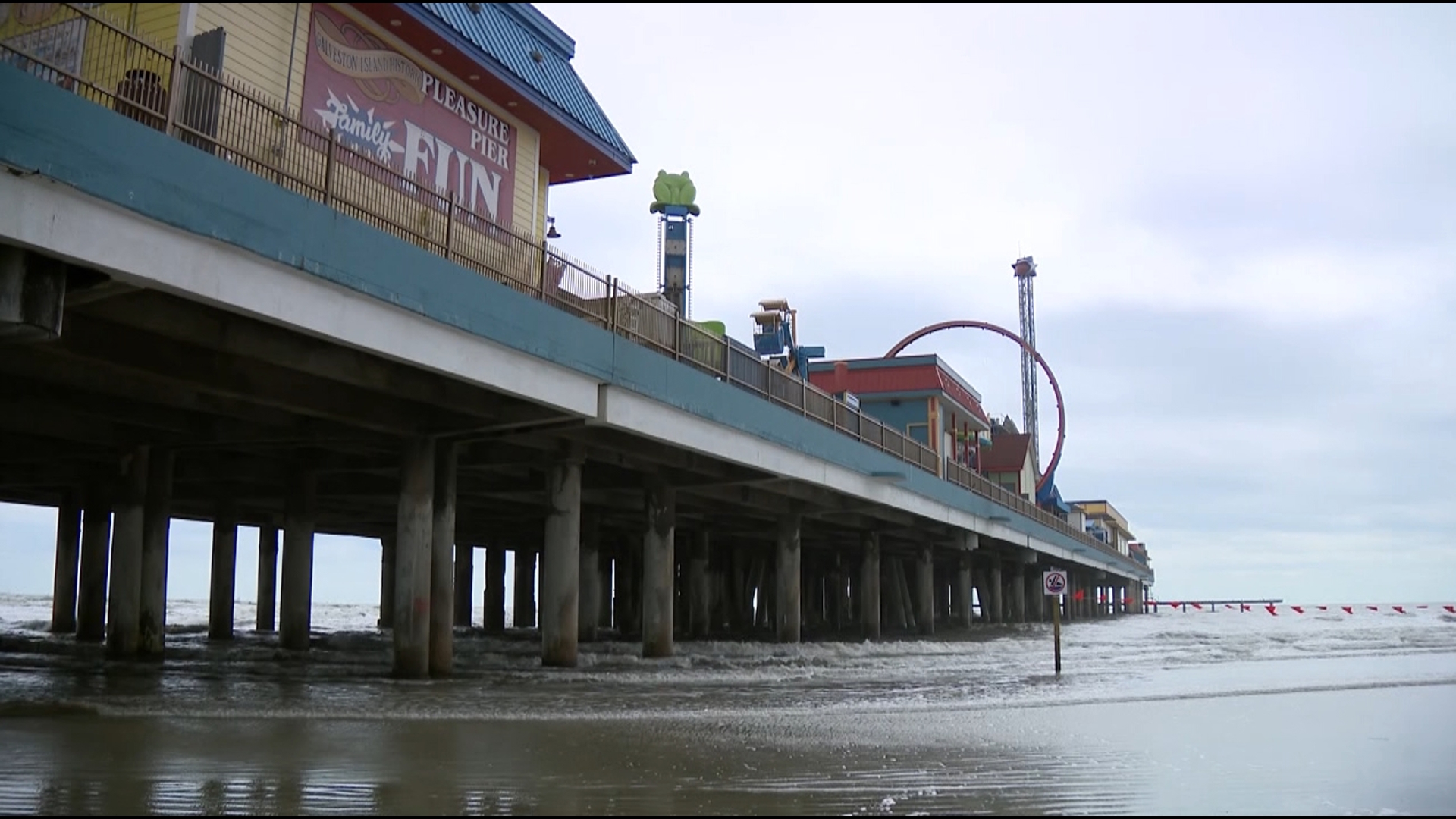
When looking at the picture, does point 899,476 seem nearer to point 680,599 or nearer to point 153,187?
point 680,599

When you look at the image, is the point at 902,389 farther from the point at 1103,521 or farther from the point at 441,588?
the point at 1103,521

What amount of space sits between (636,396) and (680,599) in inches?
1101

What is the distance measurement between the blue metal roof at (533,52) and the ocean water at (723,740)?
11.0 meters

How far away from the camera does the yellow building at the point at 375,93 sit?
41.5ft

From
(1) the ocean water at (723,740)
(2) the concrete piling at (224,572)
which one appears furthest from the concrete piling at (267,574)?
(1) the ocean water at (723,740)

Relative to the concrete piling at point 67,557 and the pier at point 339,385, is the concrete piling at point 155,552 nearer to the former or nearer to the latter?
the pier at point 339,385

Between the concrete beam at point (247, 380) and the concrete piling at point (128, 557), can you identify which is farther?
the concrete piling at point (128, 557)

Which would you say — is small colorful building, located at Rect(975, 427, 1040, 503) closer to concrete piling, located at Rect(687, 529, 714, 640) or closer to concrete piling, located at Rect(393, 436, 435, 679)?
concrete piling, located at Rect(687, 529, 714, 640)

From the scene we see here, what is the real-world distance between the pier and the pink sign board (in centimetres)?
52

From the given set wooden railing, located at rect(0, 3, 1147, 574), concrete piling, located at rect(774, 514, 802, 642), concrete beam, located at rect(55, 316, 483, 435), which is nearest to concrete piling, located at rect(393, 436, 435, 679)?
concrete beam, located at rect(55, 316, 483, 435)

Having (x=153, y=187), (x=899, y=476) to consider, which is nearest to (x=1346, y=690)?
(x=153, y=187)

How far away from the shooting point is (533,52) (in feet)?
74.5

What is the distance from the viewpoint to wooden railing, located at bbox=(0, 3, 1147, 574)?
1180 cm

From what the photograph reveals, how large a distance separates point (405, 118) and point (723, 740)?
14103mm
